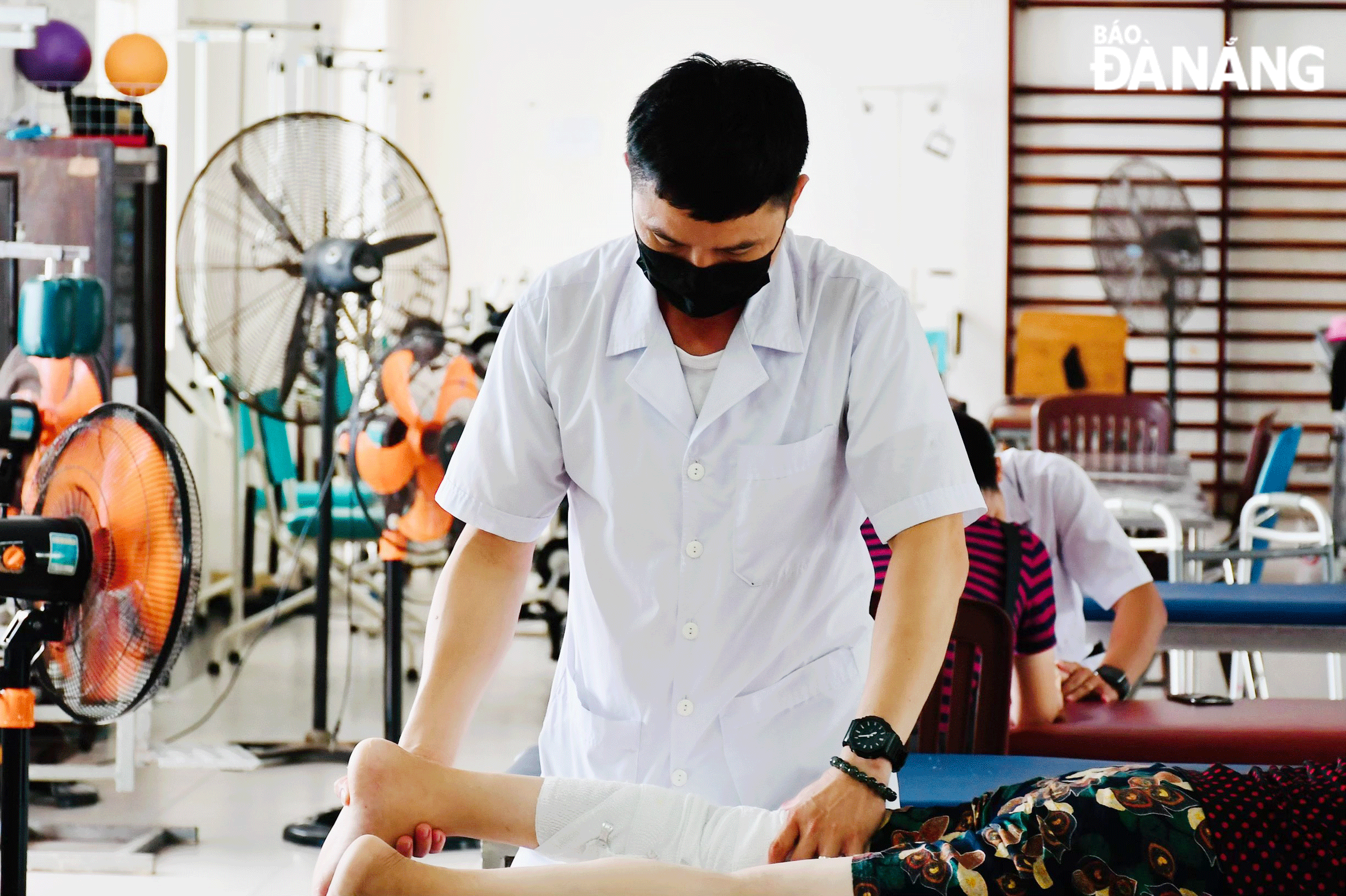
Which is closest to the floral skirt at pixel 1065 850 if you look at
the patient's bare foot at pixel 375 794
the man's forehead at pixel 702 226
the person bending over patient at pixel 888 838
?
the person bending over patient at pixel 888 838

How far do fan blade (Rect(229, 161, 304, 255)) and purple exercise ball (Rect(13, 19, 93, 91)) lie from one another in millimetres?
621

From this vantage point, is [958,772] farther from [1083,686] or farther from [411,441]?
[411,441]

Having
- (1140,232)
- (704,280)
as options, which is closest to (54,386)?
→ (704,280)

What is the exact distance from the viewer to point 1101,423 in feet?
16.5

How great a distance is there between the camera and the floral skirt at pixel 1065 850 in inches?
51.2

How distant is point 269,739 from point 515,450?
2826mm

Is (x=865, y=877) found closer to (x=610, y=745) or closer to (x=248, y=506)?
(x=610, y=745)

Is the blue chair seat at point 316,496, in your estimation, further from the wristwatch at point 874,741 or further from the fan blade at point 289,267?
the wristwatch at point 874,741

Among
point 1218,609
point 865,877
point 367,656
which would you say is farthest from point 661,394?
point 367,656

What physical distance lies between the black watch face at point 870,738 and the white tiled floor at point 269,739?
1.89 metres

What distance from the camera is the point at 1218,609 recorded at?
285 cm

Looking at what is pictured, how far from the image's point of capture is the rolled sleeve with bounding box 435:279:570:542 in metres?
1.40

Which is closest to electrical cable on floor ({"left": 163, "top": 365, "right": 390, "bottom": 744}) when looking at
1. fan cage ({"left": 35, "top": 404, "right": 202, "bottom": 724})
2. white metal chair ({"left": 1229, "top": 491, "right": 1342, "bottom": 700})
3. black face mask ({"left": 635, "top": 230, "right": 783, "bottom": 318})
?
fan cage ({"left": 35, "top": 404, "right": 202, "bottom": 724})

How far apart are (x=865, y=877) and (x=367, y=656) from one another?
13.3 ft
